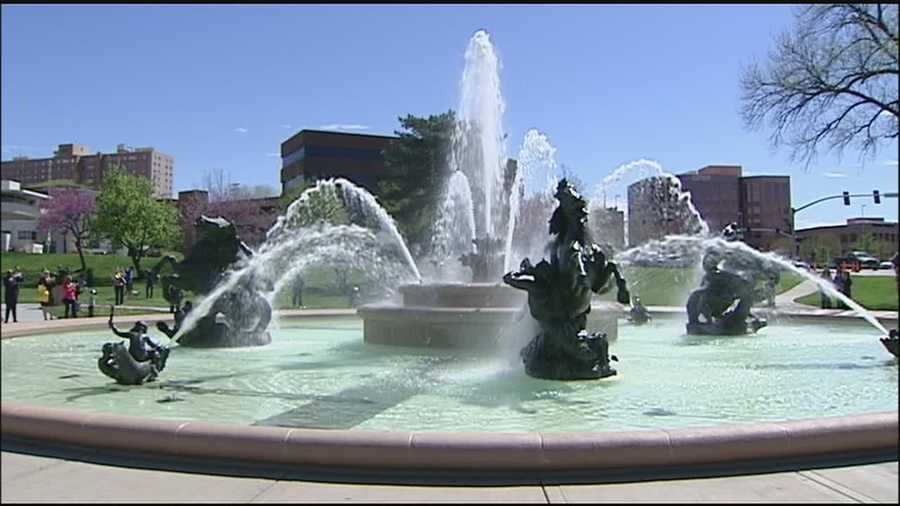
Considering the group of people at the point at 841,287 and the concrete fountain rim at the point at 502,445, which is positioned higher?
the group of people at the point at 841,287

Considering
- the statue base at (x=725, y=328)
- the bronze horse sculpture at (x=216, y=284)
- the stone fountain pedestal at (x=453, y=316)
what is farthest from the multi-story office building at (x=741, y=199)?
the bronze horse sculpture at (x=216, y=284)

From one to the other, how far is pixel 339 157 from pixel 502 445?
285ft

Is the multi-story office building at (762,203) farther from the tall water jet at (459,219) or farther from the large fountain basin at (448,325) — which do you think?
the large fountain basin at (448,325)

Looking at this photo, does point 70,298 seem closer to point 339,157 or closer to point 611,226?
point 611,226

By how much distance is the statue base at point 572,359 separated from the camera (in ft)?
31.4

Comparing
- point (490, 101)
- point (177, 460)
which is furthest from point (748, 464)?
point (490, 101)

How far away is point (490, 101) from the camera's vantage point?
20.2 m

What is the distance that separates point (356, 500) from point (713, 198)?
7417cm

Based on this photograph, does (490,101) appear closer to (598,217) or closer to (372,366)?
(372,366)

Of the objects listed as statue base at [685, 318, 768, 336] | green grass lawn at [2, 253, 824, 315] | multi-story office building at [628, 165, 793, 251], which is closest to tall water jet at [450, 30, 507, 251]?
statue base at [685, 318, 768, 336]

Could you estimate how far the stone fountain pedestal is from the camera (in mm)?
12344

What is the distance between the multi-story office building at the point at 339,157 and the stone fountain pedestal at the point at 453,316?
75711 mm

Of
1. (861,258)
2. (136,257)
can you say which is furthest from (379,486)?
(136,257)

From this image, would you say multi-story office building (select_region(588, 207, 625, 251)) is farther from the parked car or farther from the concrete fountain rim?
the concrete fountain rim
